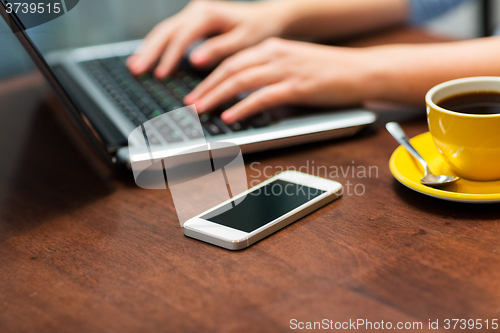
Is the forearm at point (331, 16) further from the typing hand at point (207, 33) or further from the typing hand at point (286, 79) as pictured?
the typing hand at point (286, 79)

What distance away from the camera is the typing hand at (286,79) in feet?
1.93

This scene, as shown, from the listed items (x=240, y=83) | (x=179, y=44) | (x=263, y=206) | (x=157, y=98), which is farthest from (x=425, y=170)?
(x=179, y=44)

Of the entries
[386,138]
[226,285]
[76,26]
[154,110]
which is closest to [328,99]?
[386,138]

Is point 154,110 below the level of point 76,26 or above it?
below

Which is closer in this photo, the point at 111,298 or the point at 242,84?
the point at 111,298

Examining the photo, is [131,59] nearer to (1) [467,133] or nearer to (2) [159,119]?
(2) [159,119]

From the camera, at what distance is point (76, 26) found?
1.22m

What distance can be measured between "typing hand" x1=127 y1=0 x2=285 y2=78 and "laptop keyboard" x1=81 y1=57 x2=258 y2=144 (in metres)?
0.03

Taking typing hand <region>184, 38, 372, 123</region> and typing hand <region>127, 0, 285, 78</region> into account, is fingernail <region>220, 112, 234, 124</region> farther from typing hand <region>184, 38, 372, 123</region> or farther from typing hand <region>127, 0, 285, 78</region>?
typing hand <region>127, 0, 285, 78</region>

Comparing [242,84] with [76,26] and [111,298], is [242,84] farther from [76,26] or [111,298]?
[76,26]

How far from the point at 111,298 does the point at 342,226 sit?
19cm

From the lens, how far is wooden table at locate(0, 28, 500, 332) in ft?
0.96

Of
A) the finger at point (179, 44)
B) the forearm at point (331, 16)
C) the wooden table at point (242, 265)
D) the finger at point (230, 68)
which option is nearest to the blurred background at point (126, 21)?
the forearm at point (331, 16)

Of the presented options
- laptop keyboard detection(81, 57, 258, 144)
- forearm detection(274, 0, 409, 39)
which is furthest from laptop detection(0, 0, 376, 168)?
forearm detection(274, 0, 409, 39)
